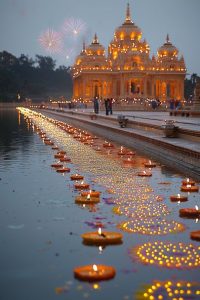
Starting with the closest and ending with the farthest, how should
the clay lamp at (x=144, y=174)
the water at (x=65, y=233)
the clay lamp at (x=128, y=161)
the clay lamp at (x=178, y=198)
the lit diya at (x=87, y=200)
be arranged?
the water at (x=65, y=233) → the lit diya at (x=87, y=200) → the clay lamp at (x=178, y=198) → the clay lamp at (x=144, y=174) → the clay lamp at (x=128, y=161)

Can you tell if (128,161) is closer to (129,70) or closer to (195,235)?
(195,235)

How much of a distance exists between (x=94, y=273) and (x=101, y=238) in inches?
39.5

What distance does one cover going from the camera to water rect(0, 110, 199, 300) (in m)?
4.19

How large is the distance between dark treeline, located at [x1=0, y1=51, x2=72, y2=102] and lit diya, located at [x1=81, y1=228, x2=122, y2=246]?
3277 inches

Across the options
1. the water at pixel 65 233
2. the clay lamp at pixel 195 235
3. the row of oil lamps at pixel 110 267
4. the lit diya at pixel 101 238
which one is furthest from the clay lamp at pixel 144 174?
the lit diya at pixel 101 238

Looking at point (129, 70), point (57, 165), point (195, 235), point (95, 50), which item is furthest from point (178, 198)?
point (95, 50)

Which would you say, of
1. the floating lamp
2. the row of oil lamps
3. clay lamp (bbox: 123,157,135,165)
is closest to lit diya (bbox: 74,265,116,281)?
the row of oil lamps

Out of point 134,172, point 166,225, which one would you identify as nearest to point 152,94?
point 134,172

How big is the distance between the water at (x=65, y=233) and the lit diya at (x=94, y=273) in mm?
50

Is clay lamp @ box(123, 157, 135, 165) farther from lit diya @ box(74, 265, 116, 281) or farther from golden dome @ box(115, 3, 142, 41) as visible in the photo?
golden dome @ box(115, 3, 142, 41)

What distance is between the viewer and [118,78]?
6406cm

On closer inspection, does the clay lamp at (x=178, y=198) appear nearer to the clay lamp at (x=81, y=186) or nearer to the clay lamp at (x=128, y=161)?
the clay lamp at (x=81, y=186)

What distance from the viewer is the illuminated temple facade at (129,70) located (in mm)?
62656

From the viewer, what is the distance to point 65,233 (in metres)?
5.70
